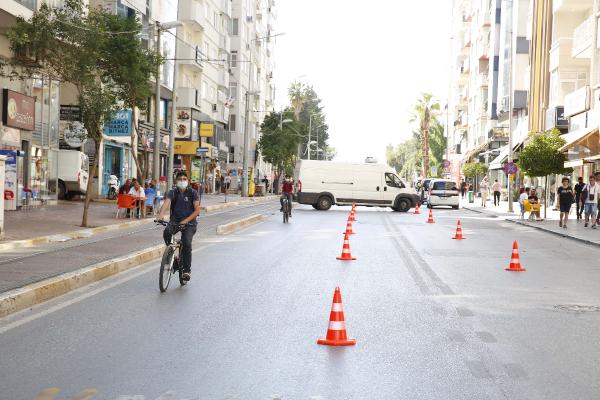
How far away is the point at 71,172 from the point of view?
123 ft

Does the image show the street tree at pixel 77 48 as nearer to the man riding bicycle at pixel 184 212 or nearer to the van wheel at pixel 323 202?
the man riding bicycle at pixel 184 212

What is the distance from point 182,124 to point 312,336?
158ft

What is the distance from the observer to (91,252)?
50.1ft

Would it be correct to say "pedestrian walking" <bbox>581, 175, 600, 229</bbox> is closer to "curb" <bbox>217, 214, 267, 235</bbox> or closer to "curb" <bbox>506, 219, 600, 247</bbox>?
"curb" <bbox>506, 219, 600, 247</bbox>

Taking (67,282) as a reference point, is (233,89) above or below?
above

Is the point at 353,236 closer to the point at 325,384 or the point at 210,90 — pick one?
the point at 325,384

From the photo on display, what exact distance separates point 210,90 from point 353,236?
45.0 metres

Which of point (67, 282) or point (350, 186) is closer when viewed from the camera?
point (67, 282)

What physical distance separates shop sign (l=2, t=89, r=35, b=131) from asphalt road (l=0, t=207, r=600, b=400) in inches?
661

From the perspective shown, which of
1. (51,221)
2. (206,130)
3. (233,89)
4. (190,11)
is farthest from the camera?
(233,89)

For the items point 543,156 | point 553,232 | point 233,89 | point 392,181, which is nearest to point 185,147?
point 392,181

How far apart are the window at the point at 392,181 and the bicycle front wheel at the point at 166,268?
3167 cm

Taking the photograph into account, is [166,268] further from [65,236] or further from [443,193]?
[443,193]

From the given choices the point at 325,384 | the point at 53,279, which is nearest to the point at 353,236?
the point at 53,279
